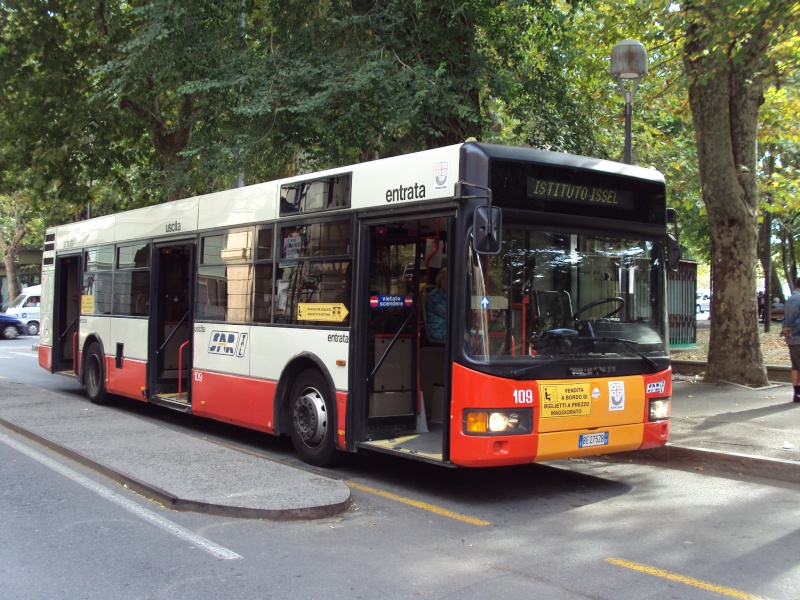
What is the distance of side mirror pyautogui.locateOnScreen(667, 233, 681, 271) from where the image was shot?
767cm

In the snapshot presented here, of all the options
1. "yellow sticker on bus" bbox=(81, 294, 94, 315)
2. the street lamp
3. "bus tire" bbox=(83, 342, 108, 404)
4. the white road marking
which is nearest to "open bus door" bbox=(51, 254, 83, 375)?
"yellow sticker on bus" bbox=(81, 294, 94, 315)

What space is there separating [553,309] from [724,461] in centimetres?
315

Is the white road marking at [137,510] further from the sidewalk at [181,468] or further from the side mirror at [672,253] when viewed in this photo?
the side mirror at [672,253]

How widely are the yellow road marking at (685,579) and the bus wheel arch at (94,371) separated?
989 cm

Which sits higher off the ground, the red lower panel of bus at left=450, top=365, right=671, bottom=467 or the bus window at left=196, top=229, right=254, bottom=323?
the bus window at left=196, top=229, right=254, bottom=323

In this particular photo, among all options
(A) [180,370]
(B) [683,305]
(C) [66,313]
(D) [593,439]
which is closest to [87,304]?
(C) [66,313]

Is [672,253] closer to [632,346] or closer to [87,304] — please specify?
[632,346]

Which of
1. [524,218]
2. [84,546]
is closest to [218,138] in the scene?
[524,218]

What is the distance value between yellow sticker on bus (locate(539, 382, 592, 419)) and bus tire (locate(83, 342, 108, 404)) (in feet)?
28.8

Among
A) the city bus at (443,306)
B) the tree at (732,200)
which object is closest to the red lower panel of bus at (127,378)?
the city bus at (443,306)

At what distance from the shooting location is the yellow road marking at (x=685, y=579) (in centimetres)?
489

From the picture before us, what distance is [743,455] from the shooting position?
27.8 feet

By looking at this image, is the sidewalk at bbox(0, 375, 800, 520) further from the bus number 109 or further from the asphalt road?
the bus number 109

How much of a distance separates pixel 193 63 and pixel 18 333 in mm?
25896
